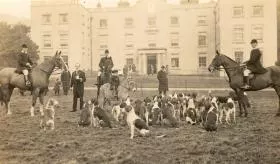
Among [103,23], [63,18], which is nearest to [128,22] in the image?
[103,23]

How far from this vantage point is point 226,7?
161 feet

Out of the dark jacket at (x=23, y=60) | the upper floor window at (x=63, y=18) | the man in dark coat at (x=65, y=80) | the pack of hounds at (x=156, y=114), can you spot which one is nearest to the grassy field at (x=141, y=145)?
the pack of hounds at (x=156, y=114)

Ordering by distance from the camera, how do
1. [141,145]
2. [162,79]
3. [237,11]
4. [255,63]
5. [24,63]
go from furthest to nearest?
[237,11] < [162,79] < [24,63] < [255,63] < [141,145]

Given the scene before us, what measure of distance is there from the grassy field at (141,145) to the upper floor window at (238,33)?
37805 millimetres

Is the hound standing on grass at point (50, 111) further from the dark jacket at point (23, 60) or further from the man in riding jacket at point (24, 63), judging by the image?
the dark jacket at point (23, 60)

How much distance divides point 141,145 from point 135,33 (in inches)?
1832

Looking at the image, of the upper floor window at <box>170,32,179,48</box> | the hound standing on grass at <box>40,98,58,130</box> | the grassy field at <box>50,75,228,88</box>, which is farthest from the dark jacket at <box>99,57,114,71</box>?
the upper floor window at <box>170,32,179,48</box>

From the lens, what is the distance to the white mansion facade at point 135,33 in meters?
53.2

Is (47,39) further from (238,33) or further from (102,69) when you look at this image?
(102,69)

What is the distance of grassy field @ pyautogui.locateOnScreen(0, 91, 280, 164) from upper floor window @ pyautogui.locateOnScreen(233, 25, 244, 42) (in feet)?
124

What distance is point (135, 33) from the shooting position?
55156 millimetres

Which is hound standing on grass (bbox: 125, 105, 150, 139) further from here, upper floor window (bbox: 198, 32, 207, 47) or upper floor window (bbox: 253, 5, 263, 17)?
upper floor window (bbox: 198, 32, 207, 47)

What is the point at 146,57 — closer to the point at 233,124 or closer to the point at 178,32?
the point at 178,32

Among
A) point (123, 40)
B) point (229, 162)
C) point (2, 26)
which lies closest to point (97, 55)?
point (123, 40)
